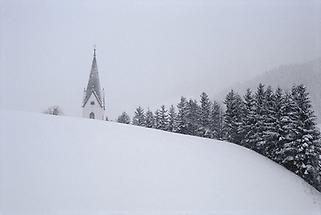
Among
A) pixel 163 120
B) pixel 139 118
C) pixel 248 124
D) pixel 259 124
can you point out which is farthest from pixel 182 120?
pixel 259 124

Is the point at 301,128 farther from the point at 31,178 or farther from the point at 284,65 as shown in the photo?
the point at 284,65

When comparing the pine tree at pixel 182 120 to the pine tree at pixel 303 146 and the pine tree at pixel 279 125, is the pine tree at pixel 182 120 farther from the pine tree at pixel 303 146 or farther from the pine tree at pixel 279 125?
the pine tree at pixel 303 146

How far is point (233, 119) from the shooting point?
123 feet

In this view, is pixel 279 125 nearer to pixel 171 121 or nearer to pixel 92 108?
pixel 171 121

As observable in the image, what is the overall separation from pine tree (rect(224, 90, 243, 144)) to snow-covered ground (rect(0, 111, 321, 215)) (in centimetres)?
1670

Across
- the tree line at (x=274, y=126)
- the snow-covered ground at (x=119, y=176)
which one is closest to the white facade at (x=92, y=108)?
the tree line at (x=274, y=126)

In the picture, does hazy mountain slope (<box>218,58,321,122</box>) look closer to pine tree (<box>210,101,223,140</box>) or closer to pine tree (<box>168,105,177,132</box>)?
pine tree (<box>210,101,223,140</box>)

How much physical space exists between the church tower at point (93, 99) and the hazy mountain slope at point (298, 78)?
29326mm

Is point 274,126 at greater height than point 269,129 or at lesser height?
greater

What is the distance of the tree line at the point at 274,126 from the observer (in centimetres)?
2588

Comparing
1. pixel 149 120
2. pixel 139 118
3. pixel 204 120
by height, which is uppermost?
pixel 139 118

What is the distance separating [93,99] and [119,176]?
34116 millimetres

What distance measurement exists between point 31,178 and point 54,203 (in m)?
1.63

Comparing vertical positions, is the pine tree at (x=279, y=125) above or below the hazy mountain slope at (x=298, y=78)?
below
